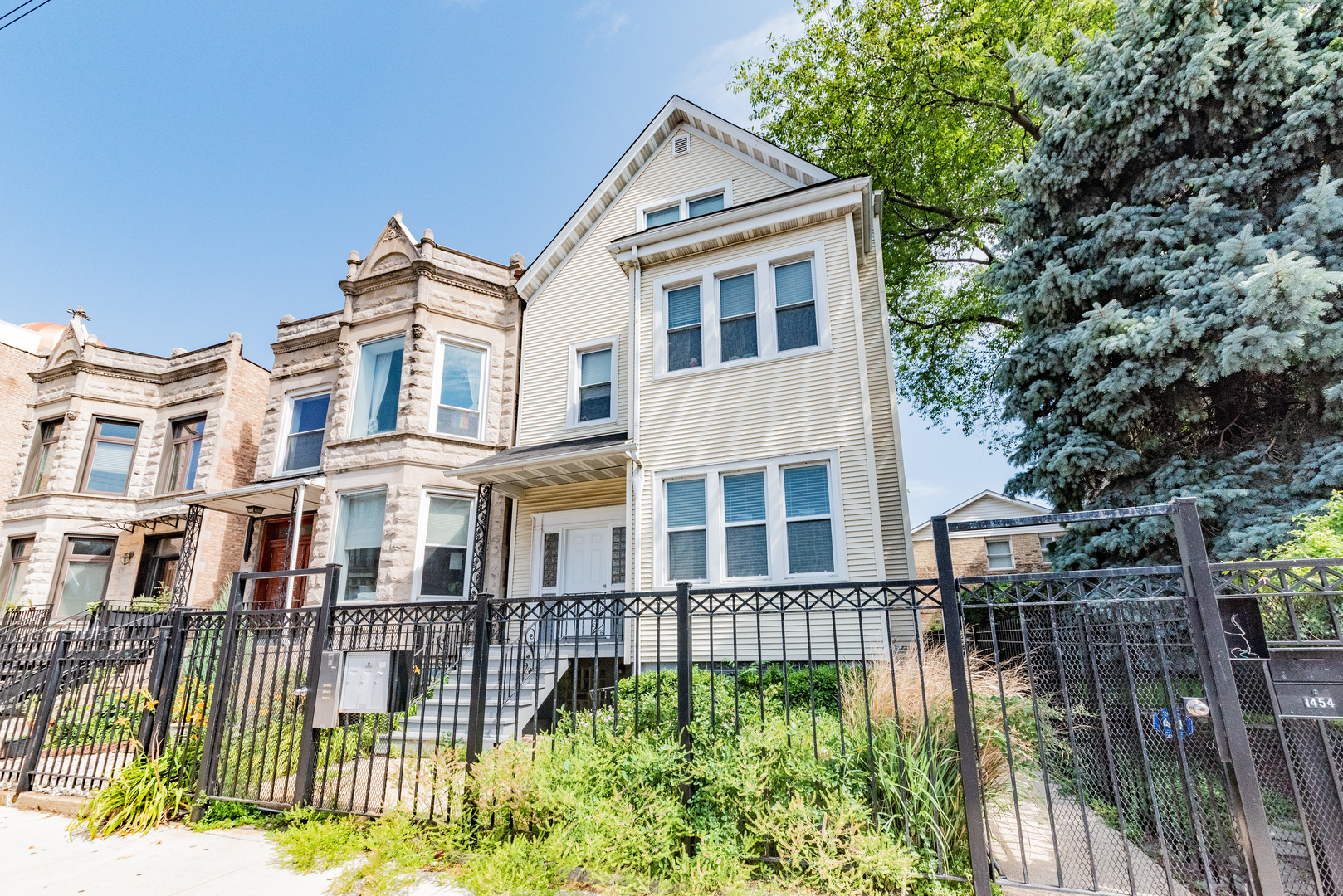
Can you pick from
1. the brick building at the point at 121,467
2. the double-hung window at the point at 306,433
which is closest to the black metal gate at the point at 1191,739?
the double-hung window at the point at 306,433

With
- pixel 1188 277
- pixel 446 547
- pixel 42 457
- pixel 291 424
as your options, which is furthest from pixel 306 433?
pixel 1188 277

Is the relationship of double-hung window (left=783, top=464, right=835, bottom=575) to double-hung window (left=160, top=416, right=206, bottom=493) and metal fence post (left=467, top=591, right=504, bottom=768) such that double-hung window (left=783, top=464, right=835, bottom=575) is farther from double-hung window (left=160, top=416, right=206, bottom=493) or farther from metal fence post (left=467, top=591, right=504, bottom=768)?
double-hung window (left=160, top=416, right=206, bottom=493)

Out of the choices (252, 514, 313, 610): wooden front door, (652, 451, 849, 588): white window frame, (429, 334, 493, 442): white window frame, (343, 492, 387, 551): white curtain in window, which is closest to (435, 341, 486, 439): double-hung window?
(429, 334, 493, 442): white window frame

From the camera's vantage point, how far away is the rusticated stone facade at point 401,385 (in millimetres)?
11852

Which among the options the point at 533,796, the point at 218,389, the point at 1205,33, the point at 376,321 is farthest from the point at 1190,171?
the point at 218,389

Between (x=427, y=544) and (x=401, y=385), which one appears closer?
(x=427, y=544)

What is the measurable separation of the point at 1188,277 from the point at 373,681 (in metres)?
10.3

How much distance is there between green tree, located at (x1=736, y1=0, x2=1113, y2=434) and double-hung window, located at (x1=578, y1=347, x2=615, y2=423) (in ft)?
26.7

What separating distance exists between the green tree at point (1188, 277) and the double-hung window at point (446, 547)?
9983 mm

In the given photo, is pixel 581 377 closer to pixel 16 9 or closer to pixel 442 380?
pixel 442 380

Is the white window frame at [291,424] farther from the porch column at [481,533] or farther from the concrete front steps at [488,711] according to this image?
the concrete front steps at [488,711]

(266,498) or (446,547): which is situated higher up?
(266,498)

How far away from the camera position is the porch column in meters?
11.6

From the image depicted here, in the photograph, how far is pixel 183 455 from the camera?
53.9ft
